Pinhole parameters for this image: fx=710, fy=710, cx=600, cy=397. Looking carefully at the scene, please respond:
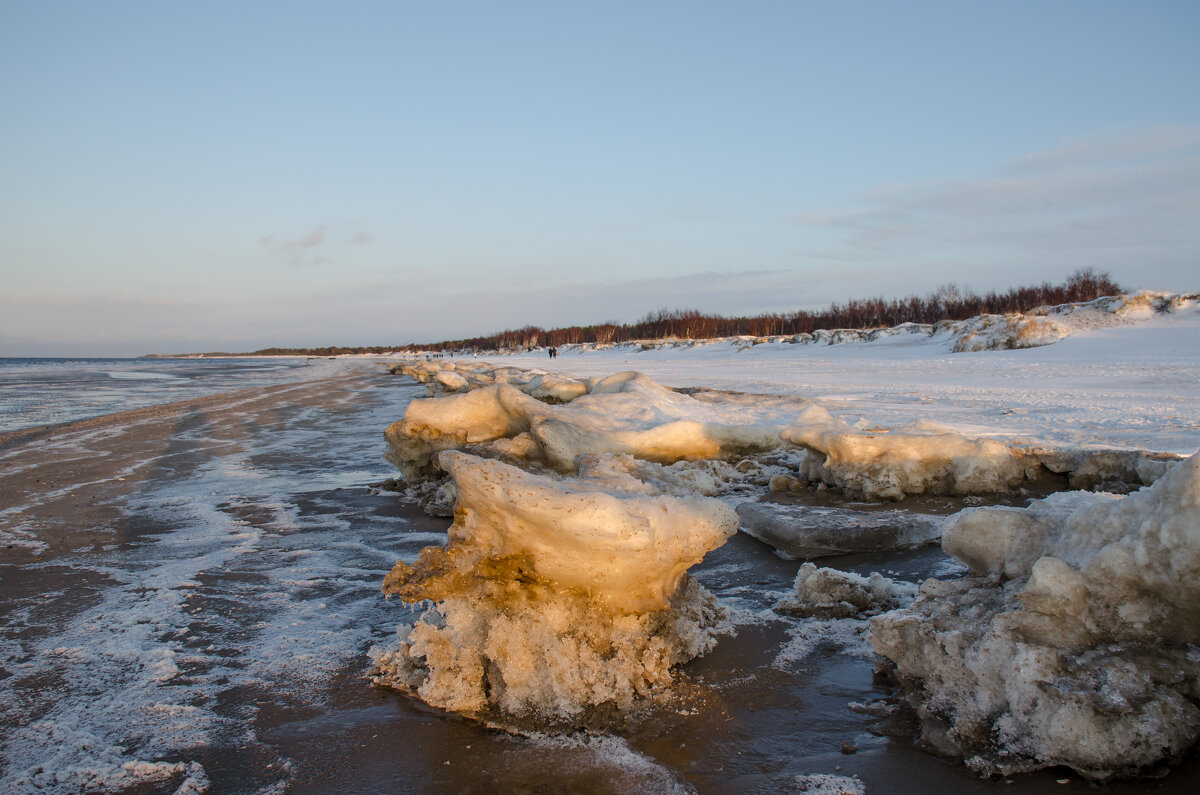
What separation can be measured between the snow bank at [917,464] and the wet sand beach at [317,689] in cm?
100

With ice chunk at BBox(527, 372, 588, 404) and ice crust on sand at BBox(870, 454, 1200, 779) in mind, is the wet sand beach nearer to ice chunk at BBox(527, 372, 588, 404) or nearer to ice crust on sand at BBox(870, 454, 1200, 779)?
ice crust on sand at BBox(870, 454, 1200, 779)

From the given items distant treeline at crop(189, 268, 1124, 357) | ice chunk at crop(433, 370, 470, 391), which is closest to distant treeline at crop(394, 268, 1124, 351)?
distant treeline at crop(189, 268, 1124, 357)

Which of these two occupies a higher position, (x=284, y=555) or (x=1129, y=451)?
(x=1129, y=451)

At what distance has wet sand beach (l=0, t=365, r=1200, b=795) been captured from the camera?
6.17ft

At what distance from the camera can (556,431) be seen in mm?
4973

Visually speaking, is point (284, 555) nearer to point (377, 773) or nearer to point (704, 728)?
point (377, 773)

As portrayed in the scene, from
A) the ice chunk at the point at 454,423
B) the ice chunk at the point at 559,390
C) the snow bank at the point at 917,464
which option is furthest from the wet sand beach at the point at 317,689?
the ice chunk at the point at 559,390

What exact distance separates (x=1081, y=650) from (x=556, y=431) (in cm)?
353

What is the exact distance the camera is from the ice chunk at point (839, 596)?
9.40 feet

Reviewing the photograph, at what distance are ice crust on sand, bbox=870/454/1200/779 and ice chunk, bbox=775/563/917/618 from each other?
0.68m

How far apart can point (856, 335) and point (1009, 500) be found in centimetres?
2046

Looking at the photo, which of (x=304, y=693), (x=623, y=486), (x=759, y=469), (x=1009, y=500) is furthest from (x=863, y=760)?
(x=759, y=469)

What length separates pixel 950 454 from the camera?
4656 millimetres

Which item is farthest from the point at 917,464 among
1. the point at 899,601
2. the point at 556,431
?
the point at 556,431
